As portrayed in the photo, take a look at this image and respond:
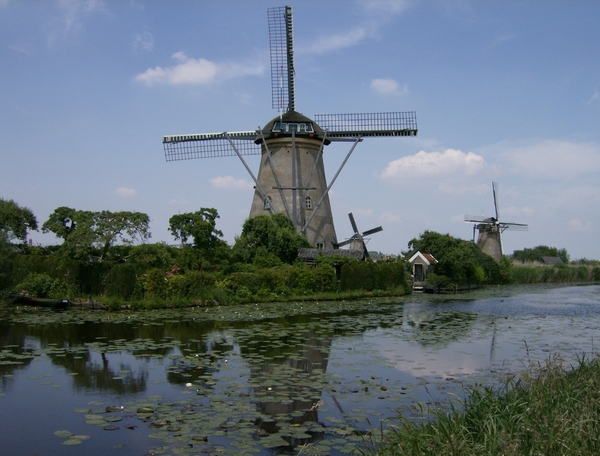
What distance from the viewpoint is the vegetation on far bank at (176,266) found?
56.8 feet

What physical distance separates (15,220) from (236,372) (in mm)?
20536

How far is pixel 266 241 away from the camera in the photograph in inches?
978

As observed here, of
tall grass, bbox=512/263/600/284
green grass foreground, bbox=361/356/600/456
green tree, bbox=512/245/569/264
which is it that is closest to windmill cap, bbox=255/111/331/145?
tall grass, bbox=512/263/600/284

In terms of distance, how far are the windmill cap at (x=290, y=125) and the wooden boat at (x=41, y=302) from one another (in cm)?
1379

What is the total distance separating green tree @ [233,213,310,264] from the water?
8776 millimetres

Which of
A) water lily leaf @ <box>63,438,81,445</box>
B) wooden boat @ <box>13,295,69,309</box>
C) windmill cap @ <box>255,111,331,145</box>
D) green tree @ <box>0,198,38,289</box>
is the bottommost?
water lily leaf @ <box>63,438,81,445</box>

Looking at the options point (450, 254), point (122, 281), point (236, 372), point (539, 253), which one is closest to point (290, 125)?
point (450, 254)

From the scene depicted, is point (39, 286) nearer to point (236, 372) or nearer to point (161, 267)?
point (161, 267)

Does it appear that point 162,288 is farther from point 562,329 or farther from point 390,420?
point 390,420

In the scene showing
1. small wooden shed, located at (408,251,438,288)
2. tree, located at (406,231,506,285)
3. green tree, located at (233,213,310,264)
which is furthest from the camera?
tree, located at (406,231,506,285)

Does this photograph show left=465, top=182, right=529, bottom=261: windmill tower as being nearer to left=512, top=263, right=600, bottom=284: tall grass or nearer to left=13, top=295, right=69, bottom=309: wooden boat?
left=512, top=263, right=600, bottom=284: tall grass

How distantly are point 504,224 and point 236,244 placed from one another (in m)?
29.7

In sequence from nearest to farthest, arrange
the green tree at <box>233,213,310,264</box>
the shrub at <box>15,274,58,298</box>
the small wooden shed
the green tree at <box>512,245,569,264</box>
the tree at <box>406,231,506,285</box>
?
1. the shrub at <box>15,274,58,298</box>
2. the green tree at <box>233,213,310,264</box>
3. the small wooden shed
4. the tree at <box>406,231,506,285</box>
5. the green tree at <box>512,245,569,264</box>

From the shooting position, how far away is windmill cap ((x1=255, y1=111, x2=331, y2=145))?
90.7ft
